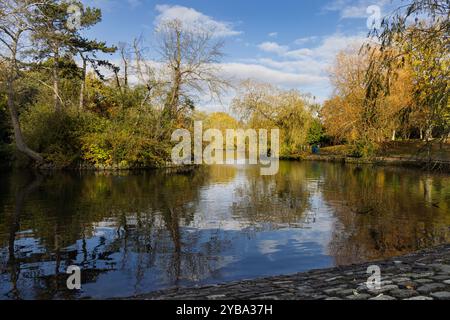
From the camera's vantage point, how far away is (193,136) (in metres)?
29.1

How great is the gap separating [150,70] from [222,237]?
21848 mm

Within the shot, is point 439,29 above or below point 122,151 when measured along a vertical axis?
above

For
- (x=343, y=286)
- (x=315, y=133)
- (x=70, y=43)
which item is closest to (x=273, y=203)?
(x=343, y=286)

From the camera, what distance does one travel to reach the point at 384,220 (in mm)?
10414

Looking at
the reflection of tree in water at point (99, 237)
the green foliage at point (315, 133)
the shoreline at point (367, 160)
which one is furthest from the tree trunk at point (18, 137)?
the green foliage at point (315, 133)

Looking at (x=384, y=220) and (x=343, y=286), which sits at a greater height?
(x=343, y=286)

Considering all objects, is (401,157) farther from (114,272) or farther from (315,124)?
(114,272)

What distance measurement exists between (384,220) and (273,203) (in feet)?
12.6

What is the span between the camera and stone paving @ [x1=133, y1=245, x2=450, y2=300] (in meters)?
4.08

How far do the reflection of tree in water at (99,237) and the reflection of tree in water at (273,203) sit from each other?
175cm

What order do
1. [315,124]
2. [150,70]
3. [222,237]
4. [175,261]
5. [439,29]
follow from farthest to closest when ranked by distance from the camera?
[315,124] < [150,70] < [222,237] < [439,29] < [175,261]

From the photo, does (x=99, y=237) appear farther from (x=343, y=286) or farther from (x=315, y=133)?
(x=315, y=133)

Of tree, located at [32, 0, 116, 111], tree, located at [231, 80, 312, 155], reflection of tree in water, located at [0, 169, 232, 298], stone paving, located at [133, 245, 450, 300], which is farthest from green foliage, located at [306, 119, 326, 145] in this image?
stone paving, located at [133, 245, 450, 300]

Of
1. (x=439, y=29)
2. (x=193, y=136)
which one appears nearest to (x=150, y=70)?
(x=193, y=136)
